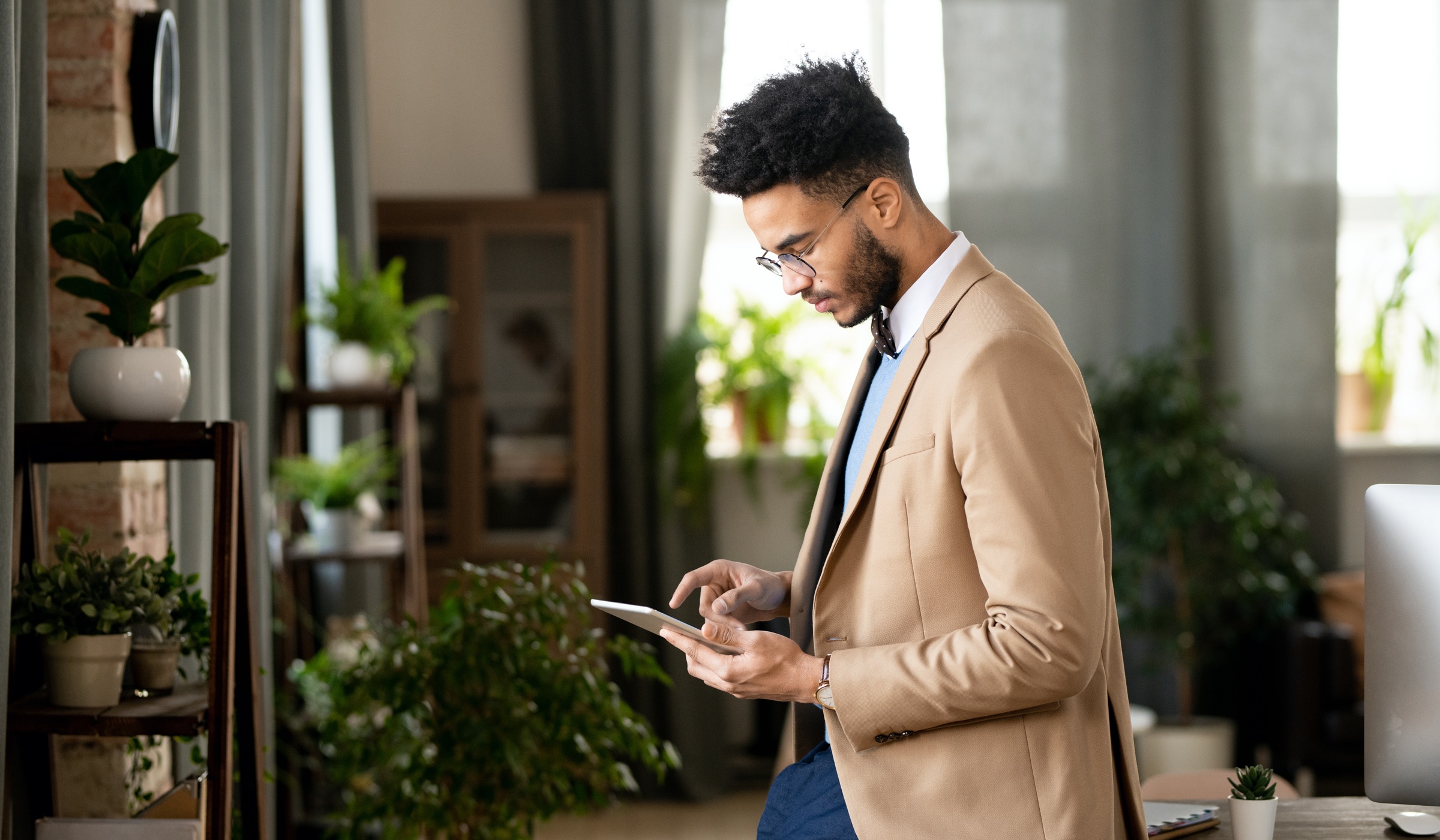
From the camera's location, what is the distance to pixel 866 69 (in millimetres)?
1441

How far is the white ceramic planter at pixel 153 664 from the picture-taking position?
64.9 inches

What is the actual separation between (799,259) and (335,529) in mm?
2193

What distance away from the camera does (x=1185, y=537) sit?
13.5 ft

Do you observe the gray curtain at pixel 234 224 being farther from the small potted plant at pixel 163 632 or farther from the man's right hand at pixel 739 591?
the man's right hand at pixel 739 591

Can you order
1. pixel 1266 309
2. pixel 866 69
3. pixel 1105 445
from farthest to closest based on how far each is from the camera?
1. pixel 1266 309
2. pixel 1105 445
3. pixel 866 69

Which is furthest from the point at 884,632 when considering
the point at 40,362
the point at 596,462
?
the point at 596,462

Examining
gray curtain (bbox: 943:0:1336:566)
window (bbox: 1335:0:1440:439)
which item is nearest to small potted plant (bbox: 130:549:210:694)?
gray curtain (bbox: 943:0:1336:566)

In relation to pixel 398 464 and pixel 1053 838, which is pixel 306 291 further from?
pixel 1053 838

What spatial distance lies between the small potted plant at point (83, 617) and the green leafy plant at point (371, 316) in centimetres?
172

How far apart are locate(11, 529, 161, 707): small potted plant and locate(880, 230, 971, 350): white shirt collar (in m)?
1.06

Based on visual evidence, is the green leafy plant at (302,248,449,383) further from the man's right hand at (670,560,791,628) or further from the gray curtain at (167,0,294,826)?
the man's right hand at (670,560,791,628)

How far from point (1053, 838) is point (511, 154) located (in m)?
4.00

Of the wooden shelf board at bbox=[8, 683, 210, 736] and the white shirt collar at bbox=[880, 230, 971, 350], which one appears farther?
the wooden shelf board at bbox=[8, 683, 210, 736]

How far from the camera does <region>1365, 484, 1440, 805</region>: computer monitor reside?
127cm
